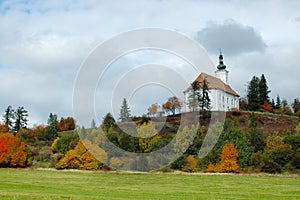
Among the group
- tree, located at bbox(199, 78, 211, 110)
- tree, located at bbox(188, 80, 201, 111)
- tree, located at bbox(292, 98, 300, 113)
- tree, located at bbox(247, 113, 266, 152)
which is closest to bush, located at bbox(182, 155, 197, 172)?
tree, located at bbox(247, 113, 266, 152)

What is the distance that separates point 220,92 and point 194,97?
13.9 metres

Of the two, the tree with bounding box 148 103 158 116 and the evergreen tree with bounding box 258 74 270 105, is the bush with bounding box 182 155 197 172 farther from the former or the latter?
the evergreen tree with bounding box 258 74 270 105

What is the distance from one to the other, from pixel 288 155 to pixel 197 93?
41.3m

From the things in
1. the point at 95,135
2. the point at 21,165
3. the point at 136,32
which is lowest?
the point at 21,165

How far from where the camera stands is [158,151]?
58.3m

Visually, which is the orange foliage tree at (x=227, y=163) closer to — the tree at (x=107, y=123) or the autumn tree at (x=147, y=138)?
the autumn tree at (x=147, y=138)

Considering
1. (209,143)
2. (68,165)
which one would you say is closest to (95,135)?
(68,165)

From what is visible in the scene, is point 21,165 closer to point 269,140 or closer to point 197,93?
point 269,140

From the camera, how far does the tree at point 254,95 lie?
111m

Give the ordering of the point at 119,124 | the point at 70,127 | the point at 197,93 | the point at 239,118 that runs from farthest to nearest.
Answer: the point at 70,127, the point at 197,93, the point at 239,118, the point at 119,124

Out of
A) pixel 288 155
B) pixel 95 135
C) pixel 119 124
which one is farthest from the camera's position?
pixel 119 124

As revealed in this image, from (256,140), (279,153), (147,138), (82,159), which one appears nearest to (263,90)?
(256,140)

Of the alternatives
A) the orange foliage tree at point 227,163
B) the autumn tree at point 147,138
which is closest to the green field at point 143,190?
the orange foliage tree at point 227,163

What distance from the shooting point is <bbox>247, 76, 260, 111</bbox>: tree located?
110812mm
